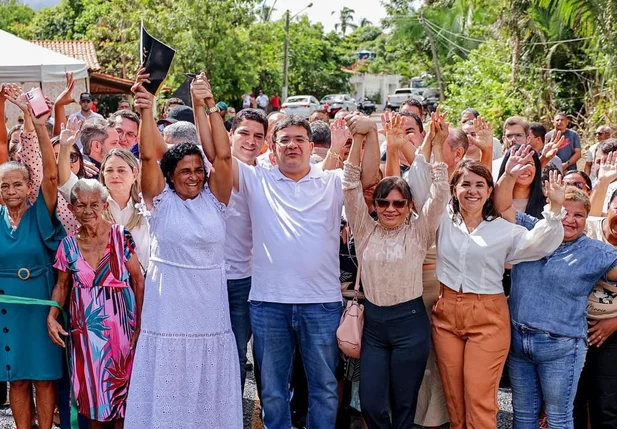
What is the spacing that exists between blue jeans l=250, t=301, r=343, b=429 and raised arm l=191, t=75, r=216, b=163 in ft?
3.16

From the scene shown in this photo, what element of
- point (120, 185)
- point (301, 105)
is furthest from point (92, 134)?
point (301, 105)

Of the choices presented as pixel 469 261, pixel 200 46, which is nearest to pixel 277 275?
pixel 469 261

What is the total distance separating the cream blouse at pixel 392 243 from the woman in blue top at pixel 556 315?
0.51m

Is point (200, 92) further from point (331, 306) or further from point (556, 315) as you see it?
point (556, 315)

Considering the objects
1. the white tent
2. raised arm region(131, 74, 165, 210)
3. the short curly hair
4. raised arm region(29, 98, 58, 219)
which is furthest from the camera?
the white tent

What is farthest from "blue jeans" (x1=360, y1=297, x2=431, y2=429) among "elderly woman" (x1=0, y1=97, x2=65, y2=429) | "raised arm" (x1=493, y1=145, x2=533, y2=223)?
"elderly woman" (x1=0, y1=97, x2=65, y2=429)

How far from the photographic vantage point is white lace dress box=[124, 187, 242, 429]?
13.4ft

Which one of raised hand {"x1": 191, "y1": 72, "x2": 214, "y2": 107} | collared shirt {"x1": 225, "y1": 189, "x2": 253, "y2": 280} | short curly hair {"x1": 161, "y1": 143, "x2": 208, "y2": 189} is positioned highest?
raised hand {"x1": 191, "y1": 72, "x2": 214, "y2": 107}

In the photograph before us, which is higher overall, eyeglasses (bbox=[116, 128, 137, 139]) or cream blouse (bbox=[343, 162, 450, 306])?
eyeglasses (bbox=[116, 128, 137, 139])

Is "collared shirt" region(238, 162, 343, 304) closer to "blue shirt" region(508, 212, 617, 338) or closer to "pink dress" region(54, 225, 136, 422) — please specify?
"pink dress" region(54, 225, 136, 422)

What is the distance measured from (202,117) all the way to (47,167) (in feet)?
3.32

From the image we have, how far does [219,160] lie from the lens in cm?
421

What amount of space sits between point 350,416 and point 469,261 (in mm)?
1548

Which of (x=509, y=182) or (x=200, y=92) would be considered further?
(x=509, y=182)
